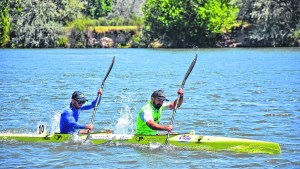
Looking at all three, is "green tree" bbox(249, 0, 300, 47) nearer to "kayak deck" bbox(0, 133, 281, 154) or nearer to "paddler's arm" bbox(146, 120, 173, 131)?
"kayak deck" bbox(0, 133, 281, 154)

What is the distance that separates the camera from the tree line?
90312 mm

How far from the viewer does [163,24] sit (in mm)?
92500

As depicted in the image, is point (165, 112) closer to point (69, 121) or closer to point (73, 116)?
point (73, 116)

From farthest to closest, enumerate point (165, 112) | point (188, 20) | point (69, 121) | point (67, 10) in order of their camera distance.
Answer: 1. point (67, 10)
2. point (188, 20)
3. point (165, 112)
4. point (69, 121)

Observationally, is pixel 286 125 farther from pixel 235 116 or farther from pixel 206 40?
pixel 206 40

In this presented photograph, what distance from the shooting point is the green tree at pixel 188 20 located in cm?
9069

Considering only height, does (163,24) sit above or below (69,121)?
below

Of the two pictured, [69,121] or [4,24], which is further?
[4,24]

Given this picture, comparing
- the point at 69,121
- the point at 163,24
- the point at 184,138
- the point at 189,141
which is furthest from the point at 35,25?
the point at 189,141

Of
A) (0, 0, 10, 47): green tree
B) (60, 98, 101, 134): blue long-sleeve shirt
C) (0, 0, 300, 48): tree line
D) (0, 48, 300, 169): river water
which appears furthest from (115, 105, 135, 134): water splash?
(0, 0, 10, 47): green tree

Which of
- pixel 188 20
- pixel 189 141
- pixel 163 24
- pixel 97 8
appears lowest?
pixel 163 24

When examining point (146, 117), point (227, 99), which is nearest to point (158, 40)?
point (227, 99)

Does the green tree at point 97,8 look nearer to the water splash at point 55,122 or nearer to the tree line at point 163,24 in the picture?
the tree line at point 163,24

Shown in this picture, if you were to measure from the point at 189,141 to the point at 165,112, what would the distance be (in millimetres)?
9081
